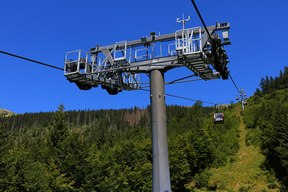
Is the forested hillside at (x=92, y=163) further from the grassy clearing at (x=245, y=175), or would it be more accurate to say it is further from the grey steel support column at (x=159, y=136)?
the grey steel support column at (x=159, y=136)

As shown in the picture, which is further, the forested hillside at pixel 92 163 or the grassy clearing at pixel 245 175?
the grassy clearing at pixel 245 175

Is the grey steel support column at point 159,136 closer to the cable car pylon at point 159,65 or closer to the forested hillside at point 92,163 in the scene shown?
the cable car pylon at point 159,65

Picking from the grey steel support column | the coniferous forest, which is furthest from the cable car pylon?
the coniferous forest

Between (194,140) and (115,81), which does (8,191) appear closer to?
(115,81)

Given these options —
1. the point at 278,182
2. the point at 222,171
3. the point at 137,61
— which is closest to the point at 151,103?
the point at 137,61

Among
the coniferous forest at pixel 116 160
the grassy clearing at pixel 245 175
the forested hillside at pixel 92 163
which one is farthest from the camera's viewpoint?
the grassy clearing at pixel 245 175

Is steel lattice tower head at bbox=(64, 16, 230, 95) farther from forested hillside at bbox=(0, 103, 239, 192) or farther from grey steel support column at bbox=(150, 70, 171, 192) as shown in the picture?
forested hillside at bbox=(0, 103, 239, 192)

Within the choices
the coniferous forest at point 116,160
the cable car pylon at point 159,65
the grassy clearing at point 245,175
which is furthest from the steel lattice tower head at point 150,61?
the grassy clearing at point 245,175

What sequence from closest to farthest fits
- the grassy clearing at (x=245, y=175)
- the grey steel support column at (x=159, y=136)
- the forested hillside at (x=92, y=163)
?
1. the grey steel support column at (x=159, y=136)
2. the forested hillside at (x=92, y=163)
3. the grassy clearing at (x=245, y=175)

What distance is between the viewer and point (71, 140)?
1911 inches

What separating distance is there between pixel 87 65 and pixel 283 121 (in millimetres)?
49940

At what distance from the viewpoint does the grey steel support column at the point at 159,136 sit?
14406 mm

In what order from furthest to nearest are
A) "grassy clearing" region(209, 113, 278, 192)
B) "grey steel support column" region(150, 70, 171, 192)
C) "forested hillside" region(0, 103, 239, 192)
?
"grassy clearing" region(209, 113, 278, 192)
"forested hillside" region(0, 103, 239, 192)
"grey steel support column" region(150, 70, 171, 192)

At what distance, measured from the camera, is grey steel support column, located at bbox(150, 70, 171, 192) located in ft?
47.3
